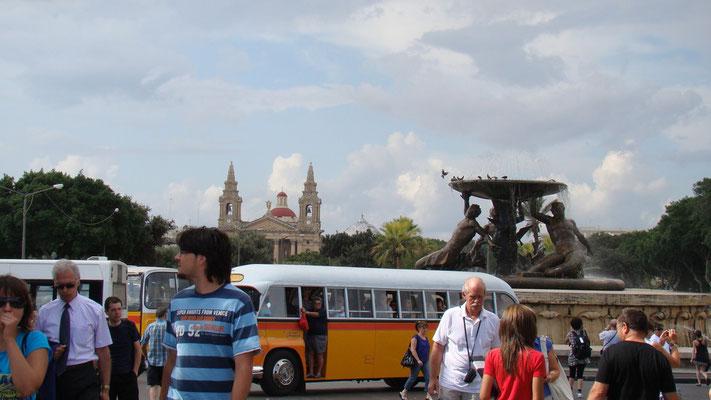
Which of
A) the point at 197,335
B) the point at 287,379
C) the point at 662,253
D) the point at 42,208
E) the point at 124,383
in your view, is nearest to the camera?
the point at 197,335

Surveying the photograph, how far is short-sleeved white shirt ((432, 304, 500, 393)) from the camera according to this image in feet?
Answer: 21.5

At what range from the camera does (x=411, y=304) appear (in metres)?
15.0

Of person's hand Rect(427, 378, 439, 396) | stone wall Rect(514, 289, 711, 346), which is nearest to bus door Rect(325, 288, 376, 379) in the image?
stone wall Rect(514, 289, 711, 346)

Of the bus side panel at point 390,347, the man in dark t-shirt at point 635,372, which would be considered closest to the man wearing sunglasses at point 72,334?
the man in dark t-shirt at point 635,372

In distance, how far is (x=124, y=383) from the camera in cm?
766

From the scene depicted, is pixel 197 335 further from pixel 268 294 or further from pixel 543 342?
pixel 268 294

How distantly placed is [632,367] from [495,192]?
18983 mm

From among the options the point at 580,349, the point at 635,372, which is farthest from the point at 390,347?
the point at 635,372

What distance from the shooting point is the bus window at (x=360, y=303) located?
14392mm

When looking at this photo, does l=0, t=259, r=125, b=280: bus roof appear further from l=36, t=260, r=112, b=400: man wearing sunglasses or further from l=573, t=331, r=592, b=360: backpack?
l=36, t=260, r=112, b=400: man wearing sunglasses

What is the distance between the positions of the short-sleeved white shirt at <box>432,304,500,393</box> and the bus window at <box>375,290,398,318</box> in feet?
25.9

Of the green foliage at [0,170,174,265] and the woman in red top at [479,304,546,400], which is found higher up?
the green foliage at [0,170,174,265]

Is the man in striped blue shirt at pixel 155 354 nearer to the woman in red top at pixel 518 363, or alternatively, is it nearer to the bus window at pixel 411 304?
the woman in red top at pixel 518 363

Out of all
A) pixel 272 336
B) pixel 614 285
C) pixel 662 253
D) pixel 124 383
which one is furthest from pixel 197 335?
pixel 662 253
